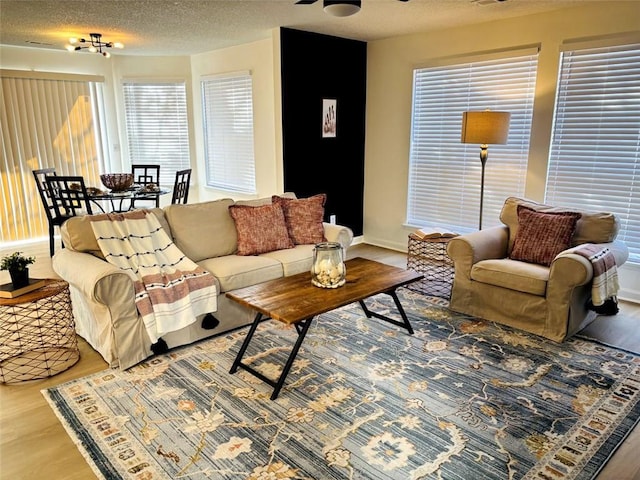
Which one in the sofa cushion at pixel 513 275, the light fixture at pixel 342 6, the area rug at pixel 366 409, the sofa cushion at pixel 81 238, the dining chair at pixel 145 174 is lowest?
the area rug at pixel 366 409

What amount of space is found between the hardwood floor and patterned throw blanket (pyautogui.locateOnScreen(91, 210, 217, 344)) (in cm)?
51

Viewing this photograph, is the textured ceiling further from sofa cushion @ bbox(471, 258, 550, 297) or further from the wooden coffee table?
the wooden coffee table

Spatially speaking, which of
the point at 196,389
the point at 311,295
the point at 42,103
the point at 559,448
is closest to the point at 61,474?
the point at 196,389

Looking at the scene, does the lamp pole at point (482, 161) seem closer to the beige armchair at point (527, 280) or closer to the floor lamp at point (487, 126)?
the floor lamp at point (487, 126)

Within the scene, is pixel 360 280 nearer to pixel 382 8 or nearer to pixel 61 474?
pixel 61 474

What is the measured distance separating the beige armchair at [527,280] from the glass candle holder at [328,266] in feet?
4.05

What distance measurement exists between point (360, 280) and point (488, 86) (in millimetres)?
2792

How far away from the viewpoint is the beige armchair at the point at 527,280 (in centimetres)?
319

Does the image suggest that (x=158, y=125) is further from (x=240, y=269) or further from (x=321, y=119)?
(x=240, y=269)

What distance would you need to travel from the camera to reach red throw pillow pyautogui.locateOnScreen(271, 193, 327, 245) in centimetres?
407

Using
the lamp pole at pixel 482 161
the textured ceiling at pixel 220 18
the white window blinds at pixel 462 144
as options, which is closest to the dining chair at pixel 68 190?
the textured ceiling at pixel 220 18

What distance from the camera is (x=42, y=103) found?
20.1 feet

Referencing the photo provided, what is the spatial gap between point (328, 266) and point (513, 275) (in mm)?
1458

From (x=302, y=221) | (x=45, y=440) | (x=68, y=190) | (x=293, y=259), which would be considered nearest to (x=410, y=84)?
(x=302, y=221)
